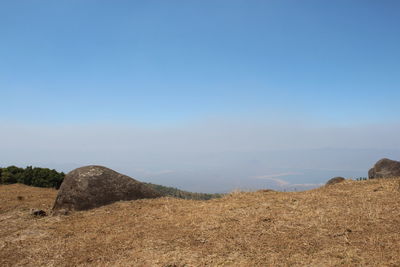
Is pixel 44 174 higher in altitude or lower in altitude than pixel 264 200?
higher

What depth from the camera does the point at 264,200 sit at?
43.2 ft

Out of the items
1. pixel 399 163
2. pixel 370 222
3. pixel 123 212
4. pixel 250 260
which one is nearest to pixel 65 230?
pixel 123 212

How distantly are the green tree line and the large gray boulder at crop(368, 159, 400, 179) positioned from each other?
22432 millimetres

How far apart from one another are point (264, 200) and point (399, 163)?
1317cm

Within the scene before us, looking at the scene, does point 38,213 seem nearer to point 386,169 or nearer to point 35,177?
point 35,177

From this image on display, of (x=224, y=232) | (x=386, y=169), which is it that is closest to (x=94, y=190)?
(x=224, y=232)

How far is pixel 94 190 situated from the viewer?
1428cm

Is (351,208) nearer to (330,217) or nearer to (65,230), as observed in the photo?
(330,217)

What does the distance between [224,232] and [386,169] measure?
16.4 m

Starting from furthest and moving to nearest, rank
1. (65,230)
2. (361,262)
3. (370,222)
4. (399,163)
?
(399,163) < (65,230) < (370,222) < (361,262)

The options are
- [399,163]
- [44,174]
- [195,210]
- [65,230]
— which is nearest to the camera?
[65,230]

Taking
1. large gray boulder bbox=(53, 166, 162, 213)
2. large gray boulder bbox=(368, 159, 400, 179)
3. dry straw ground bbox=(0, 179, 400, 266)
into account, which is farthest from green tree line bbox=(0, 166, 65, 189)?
large gray boulder bbox=(368, 159, 400, 179)

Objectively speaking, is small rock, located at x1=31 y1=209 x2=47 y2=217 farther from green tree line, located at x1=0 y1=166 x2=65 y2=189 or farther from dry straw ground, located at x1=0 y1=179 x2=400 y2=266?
green tree line, located at x1=0 y1=166 x2=65 y2=189

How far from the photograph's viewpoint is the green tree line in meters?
23.4
